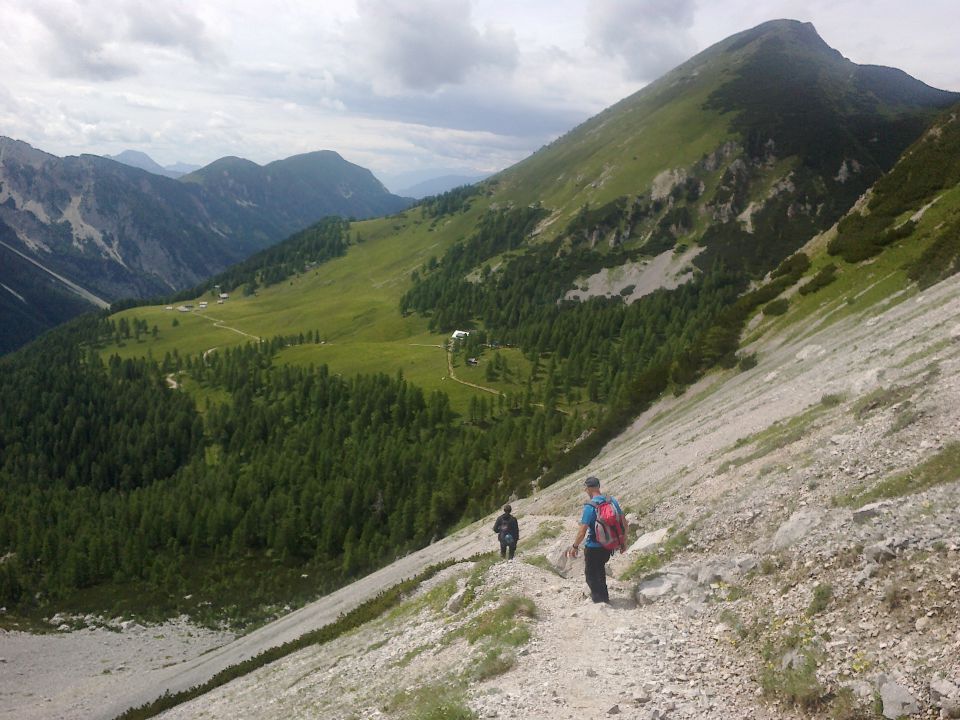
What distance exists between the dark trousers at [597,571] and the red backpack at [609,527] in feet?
1.07

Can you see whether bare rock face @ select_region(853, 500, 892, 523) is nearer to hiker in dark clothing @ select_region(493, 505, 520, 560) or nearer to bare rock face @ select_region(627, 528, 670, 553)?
bare rock face @ select_region(627, 528, 670, 553)

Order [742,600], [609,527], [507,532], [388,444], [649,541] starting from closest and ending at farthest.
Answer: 1. [742,600]
2. [609,527]
3. [649,541]
4. [507,532]
5. [388,444]

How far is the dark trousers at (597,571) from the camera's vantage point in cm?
1784

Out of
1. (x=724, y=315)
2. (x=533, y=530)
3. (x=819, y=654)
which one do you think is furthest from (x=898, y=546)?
(x=724, y=315)

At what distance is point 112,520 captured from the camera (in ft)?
392

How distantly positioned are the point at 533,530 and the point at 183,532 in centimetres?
10254

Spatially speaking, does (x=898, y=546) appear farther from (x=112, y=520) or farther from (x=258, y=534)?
(x=112, y=520)

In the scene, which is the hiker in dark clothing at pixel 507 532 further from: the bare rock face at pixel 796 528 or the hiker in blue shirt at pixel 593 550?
the bare rock face at pixel 796 528

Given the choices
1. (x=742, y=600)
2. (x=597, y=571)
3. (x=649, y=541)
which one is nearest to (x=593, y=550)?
(x=597, y=571)

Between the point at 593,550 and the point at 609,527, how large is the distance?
34.9 inches

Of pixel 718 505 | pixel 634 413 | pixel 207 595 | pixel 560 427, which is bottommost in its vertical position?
pixel 207 595

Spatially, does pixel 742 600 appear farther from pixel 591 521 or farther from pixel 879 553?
pixel 591 521

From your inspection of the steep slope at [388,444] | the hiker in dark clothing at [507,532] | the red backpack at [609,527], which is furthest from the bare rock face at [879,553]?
the hiker in dark clothing at [507,532]

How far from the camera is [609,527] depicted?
58.3 ft
